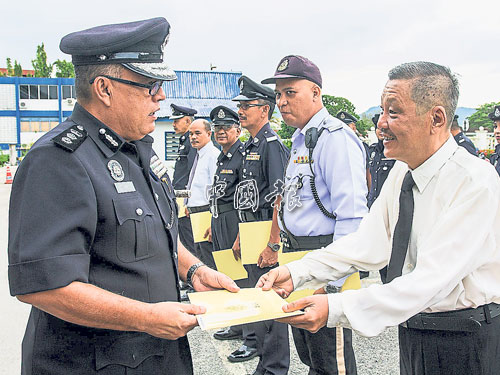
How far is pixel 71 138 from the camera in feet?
5.13

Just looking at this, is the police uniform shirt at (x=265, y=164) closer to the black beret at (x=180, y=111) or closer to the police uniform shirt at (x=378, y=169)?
the police uniform shirt at (x=378, y=169)

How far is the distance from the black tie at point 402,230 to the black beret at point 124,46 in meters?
1.10

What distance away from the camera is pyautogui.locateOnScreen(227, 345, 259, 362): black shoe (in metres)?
3.99

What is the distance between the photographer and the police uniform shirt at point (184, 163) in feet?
21.4

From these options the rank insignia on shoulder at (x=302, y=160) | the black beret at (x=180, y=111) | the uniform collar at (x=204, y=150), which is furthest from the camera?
the black beret at (x=180, y=111)

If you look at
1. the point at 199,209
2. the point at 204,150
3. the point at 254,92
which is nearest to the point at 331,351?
the point at 254,92

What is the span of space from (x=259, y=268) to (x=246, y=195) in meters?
0.77

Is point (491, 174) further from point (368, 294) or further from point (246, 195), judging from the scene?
point (246, 195)

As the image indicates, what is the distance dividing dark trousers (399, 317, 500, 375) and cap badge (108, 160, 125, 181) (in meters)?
1.36

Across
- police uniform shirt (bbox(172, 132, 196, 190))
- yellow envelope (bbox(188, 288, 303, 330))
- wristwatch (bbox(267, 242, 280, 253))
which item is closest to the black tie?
yellow envelope (bbox(188, 288, 303, 330))

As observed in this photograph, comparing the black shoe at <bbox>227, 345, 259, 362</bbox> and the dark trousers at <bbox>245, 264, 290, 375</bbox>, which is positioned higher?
the dark trousers at <bbox>245, 264, 290, 375</bbox>

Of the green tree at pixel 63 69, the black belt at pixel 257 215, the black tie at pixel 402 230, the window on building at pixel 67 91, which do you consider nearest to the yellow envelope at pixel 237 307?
the black tie at pixel 402 230

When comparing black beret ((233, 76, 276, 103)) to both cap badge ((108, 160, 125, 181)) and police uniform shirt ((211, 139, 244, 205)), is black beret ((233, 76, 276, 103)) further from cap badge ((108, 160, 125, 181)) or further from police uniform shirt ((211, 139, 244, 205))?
cap badge ((108, 160, 125, 181))

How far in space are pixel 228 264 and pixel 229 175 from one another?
3.23 ft
